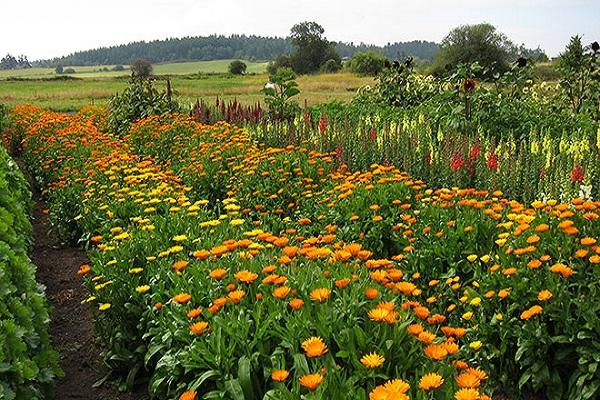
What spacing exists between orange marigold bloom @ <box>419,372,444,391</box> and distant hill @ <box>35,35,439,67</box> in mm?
120671

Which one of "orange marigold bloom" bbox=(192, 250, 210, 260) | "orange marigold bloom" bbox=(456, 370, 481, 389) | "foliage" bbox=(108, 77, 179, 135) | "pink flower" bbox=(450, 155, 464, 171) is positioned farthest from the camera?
"foliage" bbox=(108, 77, 179, 135)

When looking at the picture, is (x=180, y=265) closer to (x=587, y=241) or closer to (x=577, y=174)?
(x=587, y=241)

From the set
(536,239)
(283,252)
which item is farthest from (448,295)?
(283,252)

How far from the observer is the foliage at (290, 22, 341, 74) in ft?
203

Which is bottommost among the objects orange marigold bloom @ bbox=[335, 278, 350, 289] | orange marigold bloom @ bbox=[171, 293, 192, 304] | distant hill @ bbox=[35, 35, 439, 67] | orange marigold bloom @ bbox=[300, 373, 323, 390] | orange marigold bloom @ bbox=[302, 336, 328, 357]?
orange marigold bloom @ bbox=[171, 293, 192, 304]

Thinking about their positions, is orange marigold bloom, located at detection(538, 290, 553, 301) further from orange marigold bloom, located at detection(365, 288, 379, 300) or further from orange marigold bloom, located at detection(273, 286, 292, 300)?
orange marigold bloom, located at detection(273, 286, 292, 300)

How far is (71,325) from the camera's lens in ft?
16.2

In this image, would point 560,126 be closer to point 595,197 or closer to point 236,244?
point 595,197

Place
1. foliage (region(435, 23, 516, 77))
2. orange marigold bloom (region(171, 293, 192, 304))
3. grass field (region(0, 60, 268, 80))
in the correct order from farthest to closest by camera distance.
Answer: grass field (region(0, 60, 268, 80))
foliage (region(435, 23, 516, 77))
orange marigold bloom (region(171, 293, 192, 304))

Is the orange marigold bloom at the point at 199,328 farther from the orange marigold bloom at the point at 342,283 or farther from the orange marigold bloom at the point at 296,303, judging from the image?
the orange marigold bloom at the point at 342,283

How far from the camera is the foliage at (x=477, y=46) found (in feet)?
150

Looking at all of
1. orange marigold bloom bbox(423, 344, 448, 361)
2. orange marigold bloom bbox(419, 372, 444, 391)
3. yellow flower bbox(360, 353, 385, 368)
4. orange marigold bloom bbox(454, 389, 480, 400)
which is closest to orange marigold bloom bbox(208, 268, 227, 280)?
yellow flower bbox(360, 353, 385, 368)

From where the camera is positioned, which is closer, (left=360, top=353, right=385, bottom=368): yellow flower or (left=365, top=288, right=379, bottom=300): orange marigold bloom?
(left=360, top=353, right=385, bottom=368): yellow flower

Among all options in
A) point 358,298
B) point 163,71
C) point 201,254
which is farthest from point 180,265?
point 163,71
